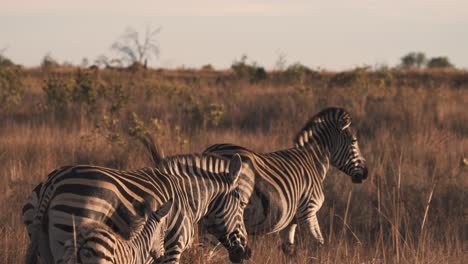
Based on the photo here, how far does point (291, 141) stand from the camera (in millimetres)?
11891

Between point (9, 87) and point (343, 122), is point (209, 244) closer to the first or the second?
point (343, 122)

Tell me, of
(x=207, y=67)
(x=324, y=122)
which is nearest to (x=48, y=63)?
(x=207, y=67)

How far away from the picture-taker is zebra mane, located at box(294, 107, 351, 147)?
7.33 m

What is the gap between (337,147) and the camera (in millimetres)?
7383

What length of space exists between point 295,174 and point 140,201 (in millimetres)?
2594

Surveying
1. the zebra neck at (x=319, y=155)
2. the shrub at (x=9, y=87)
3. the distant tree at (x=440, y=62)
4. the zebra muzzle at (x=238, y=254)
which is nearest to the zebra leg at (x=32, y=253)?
the zebra muzzle at (x=238, y=254)

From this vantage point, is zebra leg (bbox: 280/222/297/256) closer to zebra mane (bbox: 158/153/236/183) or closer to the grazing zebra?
the grazing zebra

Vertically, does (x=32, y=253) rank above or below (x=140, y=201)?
below

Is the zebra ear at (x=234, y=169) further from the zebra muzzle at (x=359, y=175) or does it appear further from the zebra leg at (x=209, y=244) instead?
the zebra muzzle at (x=359, y=175)

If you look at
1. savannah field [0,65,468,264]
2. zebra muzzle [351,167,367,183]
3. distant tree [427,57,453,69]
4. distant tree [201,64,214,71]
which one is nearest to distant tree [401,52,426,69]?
distant tree [427,57,453,69]

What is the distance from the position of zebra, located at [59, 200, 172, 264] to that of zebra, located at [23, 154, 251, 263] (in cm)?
9

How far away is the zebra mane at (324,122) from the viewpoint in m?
7.33

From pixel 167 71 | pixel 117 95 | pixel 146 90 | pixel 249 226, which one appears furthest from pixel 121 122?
pixel 167 71

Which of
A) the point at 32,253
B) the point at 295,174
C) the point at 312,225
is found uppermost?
the point at 295,174
